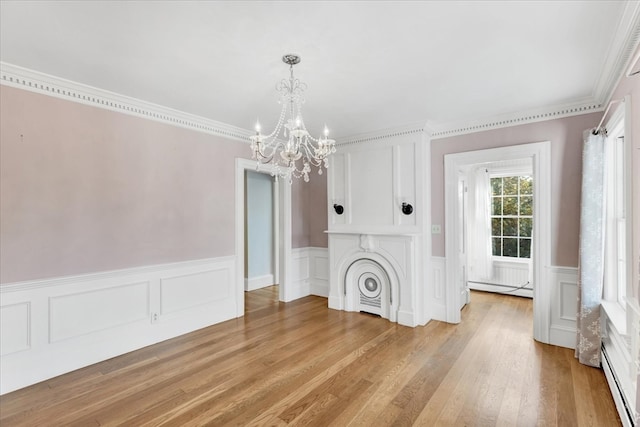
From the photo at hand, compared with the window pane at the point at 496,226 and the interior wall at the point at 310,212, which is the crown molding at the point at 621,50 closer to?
the window pane at the point at 496,226

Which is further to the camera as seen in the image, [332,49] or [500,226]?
[500,226]

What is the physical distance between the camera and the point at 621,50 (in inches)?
83.2

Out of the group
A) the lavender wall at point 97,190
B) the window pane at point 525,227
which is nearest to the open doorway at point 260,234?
the lavender wall at point 97,190

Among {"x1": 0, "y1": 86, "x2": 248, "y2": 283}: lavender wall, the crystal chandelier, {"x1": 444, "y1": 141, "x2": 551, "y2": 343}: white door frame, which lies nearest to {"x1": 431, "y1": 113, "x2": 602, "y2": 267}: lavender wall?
{"x1": 444, "y1": 141, "x2": 551, "y2": 343}: white door frame

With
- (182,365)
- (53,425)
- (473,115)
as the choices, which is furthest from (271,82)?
(53,425)

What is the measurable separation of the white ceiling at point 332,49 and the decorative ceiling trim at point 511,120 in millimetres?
73

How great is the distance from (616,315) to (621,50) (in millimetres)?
2027

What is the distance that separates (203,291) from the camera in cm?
391

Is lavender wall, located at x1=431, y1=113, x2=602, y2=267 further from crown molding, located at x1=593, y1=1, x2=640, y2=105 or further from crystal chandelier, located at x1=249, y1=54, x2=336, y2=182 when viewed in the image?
crystal chandelier, located at x1=249, y1=54, x2=336, y2=182

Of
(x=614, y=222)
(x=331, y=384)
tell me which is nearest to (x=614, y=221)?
(x=614, y=222)

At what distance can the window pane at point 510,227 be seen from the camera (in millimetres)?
5402

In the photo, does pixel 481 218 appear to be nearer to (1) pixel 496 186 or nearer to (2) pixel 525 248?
(1) pixel 496 186

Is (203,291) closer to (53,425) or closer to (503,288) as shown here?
(53,425)

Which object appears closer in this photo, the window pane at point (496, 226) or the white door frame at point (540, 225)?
the white door frame at point (540, 225)
